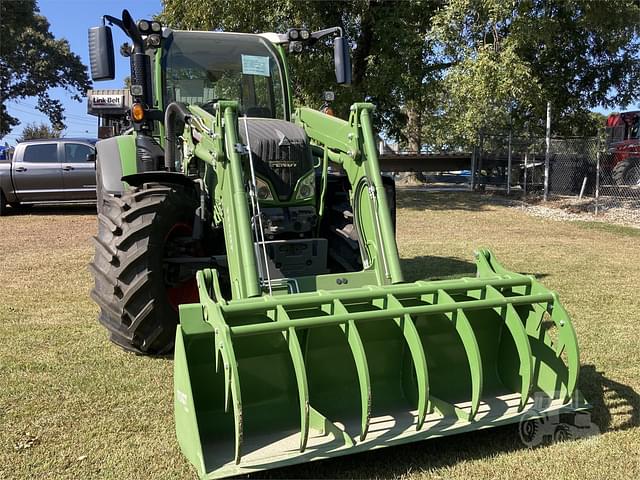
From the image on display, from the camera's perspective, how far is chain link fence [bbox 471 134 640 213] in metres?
15.9

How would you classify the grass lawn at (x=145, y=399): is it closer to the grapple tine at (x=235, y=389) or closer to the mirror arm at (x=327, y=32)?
the grapple tine at (x=235, y=389)

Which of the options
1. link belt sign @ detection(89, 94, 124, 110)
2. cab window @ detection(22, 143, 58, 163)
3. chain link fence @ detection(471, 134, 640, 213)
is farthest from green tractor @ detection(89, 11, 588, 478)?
link belt sign @ detection(89, 94, 124, 110)

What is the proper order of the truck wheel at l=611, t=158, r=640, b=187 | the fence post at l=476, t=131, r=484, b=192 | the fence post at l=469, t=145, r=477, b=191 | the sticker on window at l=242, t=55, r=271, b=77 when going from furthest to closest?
the fence post at l=469, t=145, r=477, b=191
the fence post at l=476, t=131, r=484, b=192
the truck wheel at l=611, t=158, r=640, b=187
the sticker on window at l=242, t=55, r=271, b=77

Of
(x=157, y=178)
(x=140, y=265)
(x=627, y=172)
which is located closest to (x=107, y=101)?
(x=627, y=172)

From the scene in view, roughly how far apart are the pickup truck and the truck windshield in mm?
8594

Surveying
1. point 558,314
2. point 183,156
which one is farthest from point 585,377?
point 183,156

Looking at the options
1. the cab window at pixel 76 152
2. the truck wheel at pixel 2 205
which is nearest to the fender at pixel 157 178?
the cab window at pixel 76 152

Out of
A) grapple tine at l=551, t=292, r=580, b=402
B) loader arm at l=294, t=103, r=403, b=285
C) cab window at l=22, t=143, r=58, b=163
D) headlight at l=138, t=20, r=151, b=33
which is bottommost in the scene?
grapple tine at l=551, t=292, r=580, b=402

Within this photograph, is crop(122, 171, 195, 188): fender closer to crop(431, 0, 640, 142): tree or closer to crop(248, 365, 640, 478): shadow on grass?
crop(248, 365, 640, 478): shadow on grass

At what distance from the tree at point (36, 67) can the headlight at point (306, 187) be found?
31886 millimetres

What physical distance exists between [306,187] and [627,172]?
14671 mm

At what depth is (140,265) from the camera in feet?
13.8

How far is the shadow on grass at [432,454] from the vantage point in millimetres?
3117

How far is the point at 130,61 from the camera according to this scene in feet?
17.6
